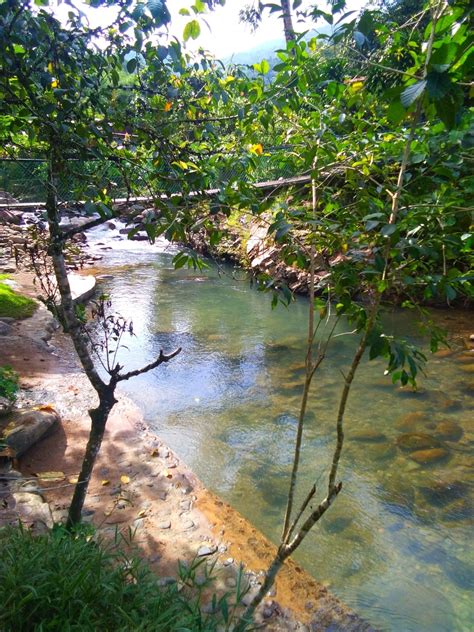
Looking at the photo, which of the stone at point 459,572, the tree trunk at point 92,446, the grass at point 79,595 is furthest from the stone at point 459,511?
the tree trunk at point 92,446

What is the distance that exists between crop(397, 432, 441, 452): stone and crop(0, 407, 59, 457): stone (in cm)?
270

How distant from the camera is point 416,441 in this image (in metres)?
4.12

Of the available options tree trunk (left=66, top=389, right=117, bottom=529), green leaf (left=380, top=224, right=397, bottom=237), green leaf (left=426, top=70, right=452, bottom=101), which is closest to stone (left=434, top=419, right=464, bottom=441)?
tree trunk (left=66, top=389, right=117, bottom=529)

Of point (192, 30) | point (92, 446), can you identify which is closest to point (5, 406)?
point (92, 446)

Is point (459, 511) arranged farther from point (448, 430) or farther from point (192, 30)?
point (192, 30)

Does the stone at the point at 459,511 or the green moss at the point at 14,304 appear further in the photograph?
the green moss at the point at 14,304

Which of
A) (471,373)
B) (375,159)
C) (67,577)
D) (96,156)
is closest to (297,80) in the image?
(375,159)

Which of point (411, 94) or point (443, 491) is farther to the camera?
point (443, 491)

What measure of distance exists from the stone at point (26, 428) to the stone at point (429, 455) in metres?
2.74

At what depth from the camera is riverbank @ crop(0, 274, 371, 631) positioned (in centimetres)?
247

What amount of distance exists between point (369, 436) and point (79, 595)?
113 inches

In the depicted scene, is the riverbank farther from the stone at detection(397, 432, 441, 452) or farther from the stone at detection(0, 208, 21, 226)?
Answer: the stone at detection(397, 432, 441, 452)

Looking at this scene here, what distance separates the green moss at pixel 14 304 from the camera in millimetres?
6450

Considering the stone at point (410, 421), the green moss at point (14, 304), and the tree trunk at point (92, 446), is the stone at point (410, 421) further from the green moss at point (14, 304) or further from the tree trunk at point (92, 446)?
the green moss at point (14, 304)
